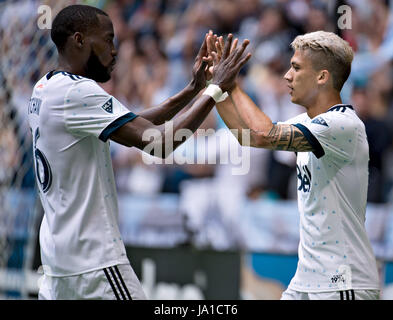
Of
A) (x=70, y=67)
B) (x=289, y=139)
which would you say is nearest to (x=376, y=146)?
(x=289, y=139)

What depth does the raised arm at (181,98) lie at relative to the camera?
3.75 meters

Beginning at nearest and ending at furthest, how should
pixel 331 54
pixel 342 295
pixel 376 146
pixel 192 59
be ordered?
pixel 342 295 → pixel 331 54 → pixel 376 146 → pixel 192 59

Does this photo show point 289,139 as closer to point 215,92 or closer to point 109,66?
point 215,92

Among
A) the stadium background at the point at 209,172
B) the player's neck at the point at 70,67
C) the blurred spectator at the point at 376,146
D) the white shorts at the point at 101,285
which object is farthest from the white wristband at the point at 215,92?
Answer: the blurred spectator at the point at 376,146

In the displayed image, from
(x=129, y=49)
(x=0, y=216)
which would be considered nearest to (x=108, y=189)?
(x=0, y=216)

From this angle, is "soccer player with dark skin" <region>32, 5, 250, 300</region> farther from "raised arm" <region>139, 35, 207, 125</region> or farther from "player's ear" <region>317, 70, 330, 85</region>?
"player's ear" <region>317, 70, 330, 85</region>

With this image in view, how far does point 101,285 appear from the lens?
305 cm

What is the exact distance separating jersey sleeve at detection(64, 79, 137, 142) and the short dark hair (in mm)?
309

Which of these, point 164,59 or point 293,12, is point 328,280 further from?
point 164,59

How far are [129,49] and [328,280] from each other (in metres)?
5.35

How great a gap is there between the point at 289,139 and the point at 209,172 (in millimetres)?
3867

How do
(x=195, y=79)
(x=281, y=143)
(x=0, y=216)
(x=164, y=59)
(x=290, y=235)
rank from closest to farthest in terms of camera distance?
(x=281, y=143) → (x=195, y=79) → (x=0, y=216) → (x=290, y=235) → (x=164, y=59)

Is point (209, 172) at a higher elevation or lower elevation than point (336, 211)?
higher

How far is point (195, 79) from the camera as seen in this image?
3.83 metres
